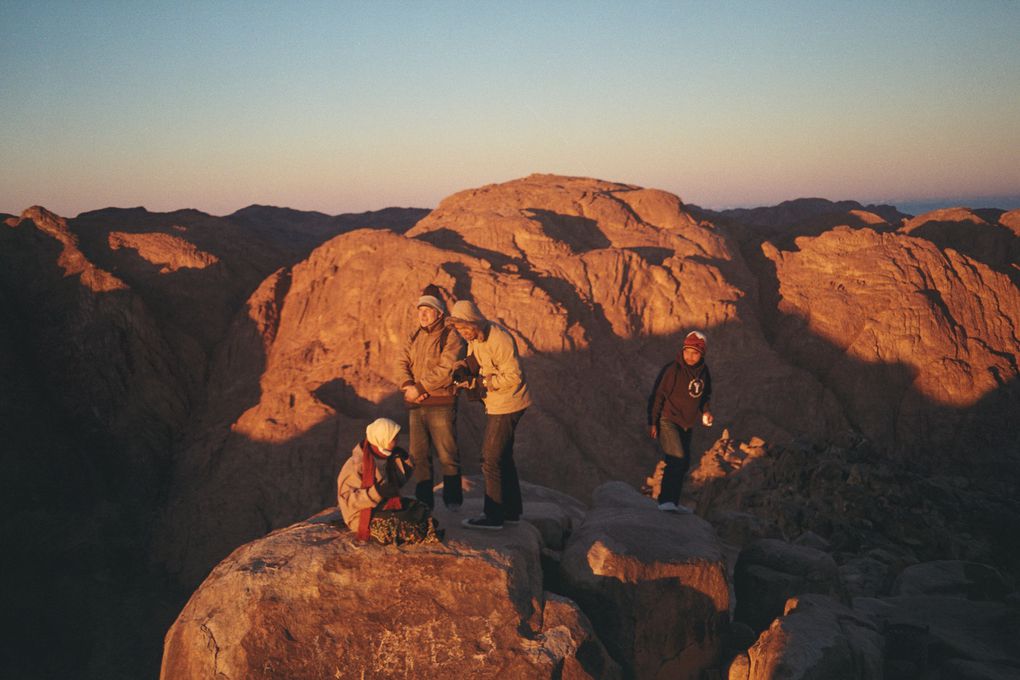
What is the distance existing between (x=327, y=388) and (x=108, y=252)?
24.8 feet

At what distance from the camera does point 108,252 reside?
722 inches

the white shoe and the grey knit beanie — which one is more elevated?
the grey knit beanie

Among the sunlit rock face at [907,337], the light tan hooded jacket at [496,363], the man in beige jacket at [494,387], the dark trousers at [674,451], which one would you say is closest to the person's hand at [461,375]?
the man in beige jacket at [494,387]

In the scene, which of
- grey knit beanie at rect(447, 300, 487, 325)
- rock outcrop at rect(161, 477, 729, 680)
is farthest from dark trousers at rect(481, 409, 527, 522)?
grey knit beanie at rect(447, 300, 487, 325)

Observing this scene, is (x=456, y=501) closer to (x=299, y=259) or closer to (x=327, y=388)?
(x=327, y=388)

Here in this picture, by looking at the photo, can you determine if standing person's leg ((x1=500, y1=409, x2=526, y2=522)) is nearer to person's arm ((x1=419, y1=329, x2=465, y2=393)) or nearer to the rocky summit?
person's arm ((x1=419, y1=329, x2=465, y2=393))

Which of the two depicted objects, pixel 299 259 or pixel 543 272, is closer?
pixel 543 272

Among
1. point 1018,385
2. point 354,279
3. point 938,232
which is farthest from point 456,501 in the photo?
point 938,232

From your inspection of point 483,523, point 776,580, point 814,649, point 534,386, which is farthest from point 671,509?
point 534,386

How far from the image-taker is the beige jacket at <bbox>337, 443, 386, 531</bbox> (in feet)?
17.8

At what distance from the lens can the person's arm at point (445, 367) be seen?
20.0 feet

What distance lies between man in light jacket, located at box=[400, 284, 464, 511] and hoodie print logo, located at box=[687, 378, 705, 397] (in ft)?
8.04

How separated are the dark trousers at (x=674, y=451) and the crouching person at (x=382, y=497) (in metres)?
2.87

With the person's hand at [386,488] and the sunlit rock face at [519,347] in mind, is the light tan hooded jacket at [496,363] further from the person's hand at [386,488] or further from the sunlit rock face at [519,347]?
the sunlit rock face at [519,347]
